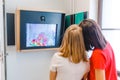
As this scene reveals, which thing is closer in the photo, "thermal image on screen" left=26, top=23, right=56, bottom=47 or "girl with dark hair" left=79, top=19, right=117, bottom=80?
"girl with dark hair" left=79, top=19, right=117, bottom=80

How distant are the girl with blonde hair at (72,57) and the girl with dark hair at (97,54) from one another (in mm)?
61

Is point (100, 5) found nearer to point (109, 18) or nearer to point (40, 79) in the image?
point (109, 18)

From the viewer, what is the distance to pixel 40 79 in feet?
10.3

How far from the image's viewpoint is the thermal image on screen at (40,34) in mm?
2695

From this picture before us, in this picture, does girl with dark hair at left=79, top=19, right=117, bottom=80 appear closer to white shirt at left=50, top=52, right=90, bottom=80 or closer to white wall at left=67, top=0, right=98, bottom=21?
white shirt at left=50, top=52, right=90, bottom=80

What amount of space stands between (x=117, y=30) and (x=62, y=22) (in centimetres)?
91

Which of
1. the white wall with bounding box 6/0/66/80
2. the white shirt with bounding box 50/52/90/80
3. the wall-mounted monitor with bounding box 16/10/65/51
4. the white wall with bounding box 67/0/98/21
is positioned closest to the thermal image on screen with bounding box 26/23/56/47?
the wall-mounted monitor with bounding box 16/10/65/51

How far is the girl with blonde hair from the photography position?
4.93ft

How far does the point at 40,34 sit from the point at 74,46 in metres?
1.36

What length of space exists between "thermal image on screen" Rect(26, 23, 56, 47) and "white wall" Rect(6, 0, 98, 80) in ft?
1.05

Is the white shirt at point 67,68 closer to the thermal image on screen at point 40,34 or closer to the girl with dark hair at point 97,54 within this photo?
the girl with dark hair at point 97,54

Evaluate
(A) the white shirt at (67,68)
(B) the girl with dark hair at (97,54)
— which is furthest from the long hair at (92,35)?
(A) the white shirt at (67,68)

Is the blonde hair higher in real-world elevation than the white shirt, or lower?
higher

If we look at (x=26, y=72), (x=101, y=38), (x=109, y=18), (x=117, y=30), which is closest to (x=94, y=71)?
(x=101, y=38)
